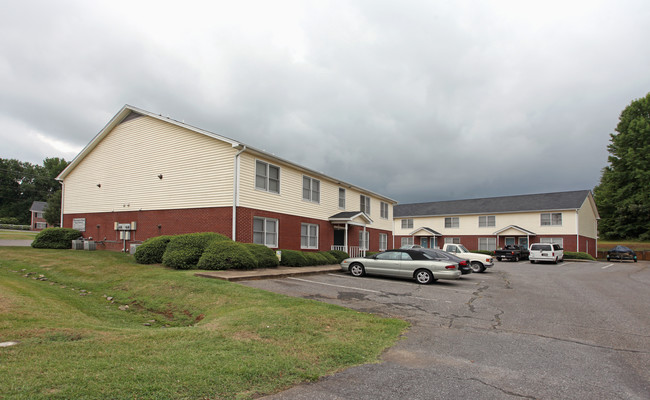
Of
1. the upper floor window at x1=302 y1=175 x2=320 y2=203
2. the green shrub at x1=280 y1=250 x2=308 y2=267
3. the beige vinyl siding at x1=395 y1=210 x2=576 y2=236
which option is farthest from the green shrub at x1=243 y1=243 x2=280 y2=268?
the beige vinyl siding at x1=395 y1=210 x2=576 y2=236

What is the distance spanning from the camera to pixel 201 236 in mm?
15086

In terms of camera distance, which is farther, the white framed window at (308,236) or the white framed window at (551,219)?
the white framed window at (551,219)

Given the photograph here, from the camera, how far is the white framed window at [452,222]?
47.2 meters

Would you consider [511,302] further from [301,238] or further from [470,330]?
[301,238]

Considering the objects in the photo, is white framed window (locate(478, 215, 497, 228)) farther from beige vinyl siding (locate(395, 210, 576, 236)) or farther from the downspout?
the downspout

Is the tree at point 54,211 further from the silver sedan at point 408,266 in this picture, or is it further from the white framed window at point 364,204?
the silver sedan at point 408,266

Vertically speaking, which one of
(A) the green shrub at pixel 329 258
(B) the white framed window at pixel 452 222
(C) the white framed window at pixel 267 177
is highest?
(C) the white framed window at pixel 267 177

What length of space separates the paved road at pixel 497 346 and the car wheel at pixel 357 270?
9.93 ft

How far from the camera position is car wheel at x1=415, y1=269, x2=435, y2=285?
575 inches

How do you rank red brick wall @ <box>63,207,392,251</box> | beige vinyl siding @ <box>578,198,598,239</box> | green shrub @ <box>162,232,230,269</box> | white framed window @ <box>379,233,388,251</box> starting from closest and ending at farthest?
green shrub @ <box>162,232,230,269</box> → red brick wall @ <box>63,207,392,251</box> → white framed window @ <box>379,233,388,251</box> → beige vinyl siding @ <box>578,198,598,239</box>

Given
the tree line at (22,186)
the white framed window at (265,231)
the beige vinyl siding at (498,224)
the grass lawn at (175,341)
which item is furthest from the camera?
the tree line at (22,186)

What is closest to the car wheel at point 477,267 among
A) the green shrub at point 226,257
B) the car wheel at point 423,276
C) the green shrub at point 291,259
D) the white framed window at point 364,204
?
the car wheel at point 423,276

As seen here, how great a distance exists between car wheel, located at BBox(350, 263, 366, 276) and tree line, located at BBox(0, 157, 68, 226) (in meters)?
89.4

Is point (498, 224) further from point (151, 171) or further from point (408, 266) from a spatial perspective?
point (151, 171)
